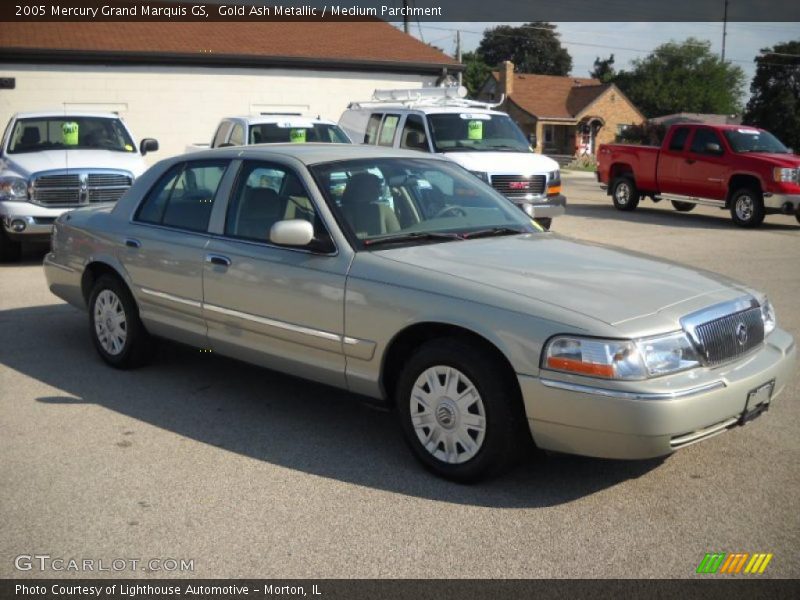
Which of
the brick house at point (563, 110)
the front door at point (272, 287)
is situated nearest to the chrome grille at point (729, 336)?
the front door at point (272, 287)

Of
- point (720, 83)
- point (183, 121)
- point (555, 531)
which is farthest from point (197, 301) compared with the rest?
point (720, 83)

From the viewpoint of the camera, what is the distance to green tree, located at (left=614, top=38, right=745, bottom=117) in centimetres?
7519

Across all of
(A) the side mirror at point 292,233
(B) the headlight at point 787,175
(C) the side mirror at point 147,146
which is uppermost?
(C) the side mirror at point 147,146

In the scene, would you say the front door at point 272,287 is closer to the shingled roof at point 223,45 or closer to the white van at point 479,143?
the white van at point 479,143

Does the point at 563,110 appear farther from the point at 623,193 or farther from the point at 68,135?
the point at 68,135

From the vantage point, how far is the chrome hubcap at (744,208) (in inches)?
667

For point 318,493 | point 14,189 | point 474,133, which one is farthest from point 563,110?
point 318,493

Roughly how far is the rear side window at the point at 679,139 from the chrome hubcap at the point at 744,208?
1.81m

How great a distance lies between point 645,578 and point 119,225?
4.61 metres

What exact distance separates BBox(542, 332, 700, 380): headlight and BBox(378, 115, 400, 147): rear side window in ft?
36.6

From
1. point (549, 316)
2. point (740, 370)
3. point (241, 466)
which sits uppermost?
point (549, 316)

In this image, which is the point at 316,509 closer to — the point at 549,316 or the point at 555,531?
the point at 555,531

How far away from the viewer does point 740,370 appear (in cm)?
449

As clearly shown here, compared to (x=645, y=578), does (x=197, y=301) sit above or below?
above
